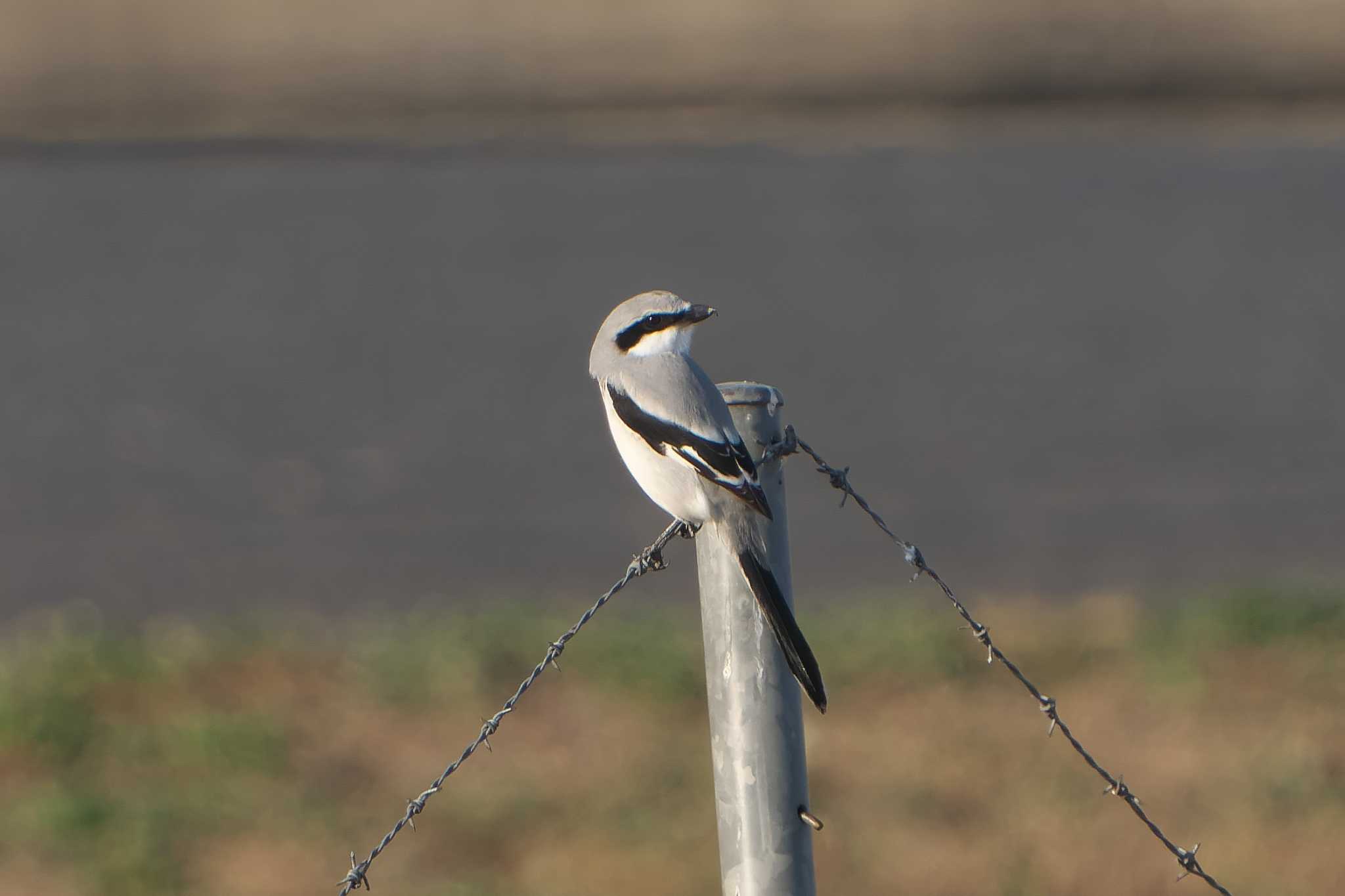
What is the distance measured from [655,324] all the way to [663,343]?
0.06 meters

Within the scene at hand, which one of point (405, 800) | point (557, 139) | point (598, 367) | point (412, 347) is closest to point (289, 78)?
point (557, 139)

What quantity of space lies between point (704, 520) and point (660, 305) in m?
1.19

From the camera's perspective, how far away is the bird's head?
489 centimetres

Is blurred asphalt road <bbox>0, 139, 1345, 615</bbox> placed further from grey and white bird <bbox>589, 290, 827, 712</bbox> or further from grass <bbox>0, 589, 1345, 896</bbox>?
grey and white bird <bbox>589, 290, 827, 712</bbox>

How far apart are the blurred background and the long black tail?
2985 millimetres

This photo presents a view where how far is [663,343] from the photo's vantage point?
489 cm

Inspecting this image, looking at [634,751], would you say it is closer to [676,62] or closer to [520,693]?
[520,693]

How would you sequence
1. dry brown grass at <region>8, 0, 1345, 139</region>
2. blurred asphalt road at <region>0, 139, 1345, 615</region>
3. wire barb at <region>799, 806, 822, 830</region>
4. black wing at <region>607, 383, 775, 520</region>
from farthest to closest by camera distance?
1. dry brown grass at <region>8, 0, 1345, 139</region>
2. blurred asphalt road at <region>0, 139, 1345, 615</region>
3. black wing at <region>607, 383, 775, 520</region>
4. wire barb at <region>799, 806, 822, 830</region>

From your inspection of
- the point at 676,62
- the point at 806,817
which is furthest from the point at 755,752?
the point at 676,62

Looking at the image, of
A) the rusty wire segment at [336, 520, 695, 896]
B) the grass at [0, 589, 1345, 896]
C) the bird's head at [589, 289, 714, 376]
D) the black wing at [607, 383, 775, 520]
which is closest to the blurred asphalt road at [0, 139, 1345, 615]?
the grass at [0, 589, 1345, 896]

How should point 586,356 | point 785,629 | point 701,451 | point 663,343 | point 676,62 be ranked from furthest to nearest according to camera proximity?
point 676,62 → point 586,356 → point 663,343 → point 701,451 → point 785,629

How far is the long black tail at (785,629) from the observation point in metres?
3.44

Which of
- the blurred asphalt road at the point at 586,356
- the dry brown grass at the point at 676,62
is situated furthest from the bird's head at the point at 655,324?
the dry brown grass at the point at 676,62

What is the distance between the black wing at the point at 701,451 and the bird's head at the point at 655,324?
136 millimetres
